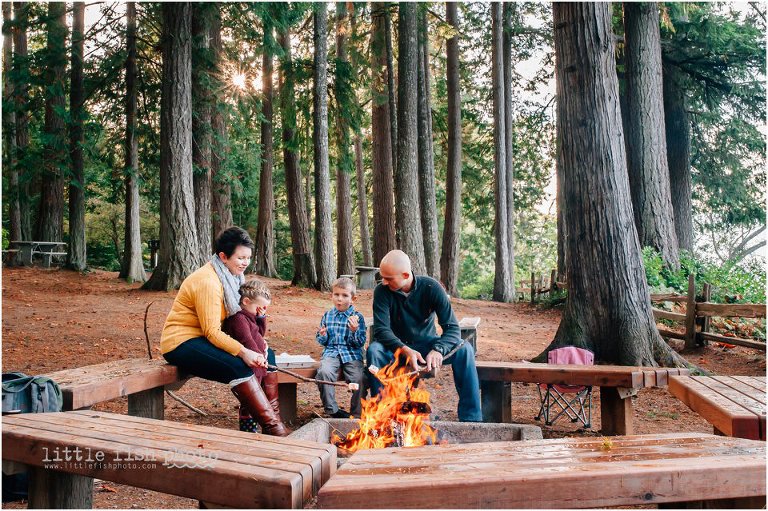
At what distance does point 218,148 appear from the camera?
1573 cm

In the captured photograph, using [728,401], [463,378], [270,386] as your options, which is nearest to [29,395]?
[270,386]

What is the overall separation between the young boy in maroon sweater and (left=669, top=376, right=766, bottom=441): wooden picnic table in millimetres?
2825

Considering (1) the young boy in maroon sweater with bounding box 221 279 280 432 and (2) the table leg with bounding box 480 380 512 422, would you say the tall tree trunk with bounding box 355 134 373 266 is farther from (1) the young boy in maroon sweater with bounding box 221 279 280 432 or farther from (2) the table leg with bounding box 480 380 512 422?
(1) the young boy in maroon sweater with bounding box 221 279 280 432

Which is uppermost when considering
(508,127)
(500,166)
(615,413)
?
(508,127)

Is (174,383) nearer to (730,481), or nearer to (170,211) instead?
(730,481)

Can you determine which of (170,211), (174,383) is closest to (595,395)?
(174,383)

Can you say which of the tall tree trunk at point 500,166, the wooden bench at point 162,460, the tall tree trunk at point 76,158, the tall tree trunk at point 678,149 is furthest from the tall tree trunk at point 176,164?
the tall tree trunk at point 678,149

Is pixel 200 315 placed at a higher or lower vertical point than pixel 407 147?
lower

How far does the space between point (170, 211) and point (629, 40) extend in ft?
33.7

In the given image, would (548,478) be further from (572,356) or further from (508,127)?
(508,127)

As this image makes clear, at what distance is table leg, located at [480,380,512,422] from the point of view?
17.7ft

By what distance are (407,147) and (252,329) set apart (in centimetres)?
1071

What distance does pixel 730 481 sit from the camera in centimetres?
250

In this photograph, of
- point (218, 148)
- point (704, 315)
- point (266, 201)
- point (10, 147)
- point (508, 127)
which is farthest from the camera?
point (266, 201)
